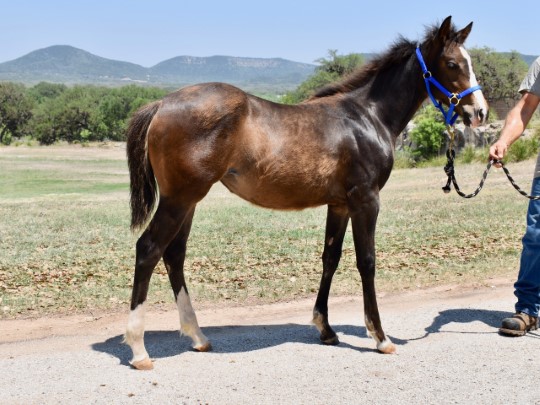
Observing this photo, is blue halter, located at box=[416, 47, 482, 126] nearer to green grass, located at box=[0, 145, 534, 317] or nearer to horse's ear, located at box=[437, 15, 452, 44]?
horse's ear, located at box=[437, 15, 452, 44]

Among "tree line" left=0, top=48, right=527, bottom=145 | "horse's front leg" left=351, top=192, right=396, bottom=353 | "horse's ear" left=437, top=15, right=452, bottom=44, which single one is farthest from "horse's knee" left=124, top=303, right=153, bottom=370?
"tree line" left=0, top=48, right=527, bottom=145

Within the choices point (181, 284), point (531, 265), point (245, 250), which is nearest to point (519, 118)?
point (531, 265)

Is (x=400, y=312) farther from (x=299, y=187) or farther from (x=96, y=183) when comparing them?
(x=96, y=183)

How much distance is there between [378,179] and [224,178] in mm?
1331

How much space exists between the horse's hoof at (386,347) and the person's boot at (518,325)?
46.4 inches

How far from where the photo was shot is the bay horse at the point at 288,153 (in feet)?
17.5

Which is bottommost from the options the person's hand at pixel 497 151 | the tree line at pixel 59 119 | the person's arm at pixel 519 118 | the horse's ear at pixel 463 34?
the tree line at pixel 59 119

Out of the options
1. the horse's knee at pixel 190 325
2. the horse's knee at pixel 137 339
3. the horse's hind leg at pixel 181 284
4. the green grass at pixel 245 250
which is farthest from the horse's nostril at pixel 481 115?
the horse's knee at pixel 137 339

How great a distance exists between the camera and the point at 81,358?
5.50 meters

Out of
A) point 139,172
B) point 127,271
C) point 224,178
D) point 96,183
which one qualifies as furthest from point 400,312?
point 96,183

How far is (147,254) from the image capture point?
536 centimetres

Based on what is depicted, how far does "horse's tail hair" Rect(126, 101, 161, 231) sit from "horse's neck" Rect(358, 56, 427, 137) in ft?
6.78

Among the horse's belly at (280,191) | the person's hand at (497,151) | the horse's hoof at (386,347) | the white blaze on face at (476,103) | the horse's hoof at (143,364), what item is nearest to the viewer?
the horse's hoof at (143,364)

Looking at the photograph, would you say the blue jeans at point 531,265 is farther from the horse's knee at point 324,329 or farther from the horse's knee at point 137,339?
the horse's knee at point 137,339
